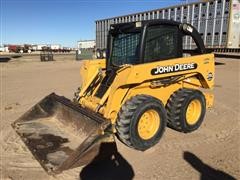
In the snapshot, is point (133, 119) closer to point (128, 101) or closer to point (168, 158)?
point (128, 101)

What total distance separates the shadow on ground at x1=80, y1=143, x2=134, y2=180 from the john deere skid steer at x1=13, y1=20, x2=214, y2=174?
21cm

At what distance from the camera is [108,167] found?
4027 mm

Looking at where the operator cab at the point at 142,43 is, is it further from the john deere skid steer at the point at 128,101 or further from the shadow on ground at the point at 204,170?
the shadow on ground at the point at 204,170

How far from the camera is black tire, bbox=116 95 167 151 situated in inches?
168

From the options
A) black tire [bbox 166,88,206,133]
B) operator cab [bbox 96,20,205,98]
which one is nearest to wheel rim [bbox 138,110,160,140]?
black tire [bbox 166,88,206,133]

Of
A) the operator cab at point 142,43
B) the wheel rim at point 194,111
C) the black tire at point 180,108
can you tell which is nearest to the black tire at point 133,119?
the black tire at point 180,108

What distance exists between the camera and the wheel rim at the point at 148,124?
457cm

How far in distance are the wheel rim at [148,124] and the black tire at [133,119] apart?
0.08m

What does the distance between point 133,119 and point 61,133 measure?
141cm

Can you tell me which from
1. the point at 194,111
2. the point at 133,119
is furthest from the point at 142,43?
the point at 194,111

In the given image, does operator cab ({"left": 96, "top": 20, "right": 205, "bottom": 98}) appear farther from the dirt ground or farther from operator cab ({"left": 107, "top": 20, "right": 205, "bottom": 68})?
the dirt ground

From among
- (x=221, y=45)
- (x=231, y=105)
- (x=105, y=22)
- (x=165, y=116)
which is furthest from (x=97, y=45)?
(x=165, y=116)

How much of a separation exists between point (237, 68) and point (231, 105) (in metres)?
9.31

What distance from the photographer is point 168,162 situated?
4152 millimetres
